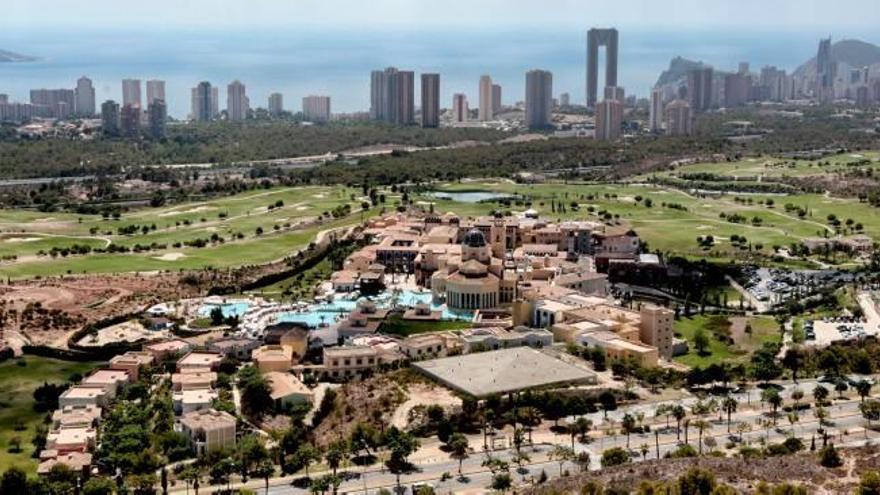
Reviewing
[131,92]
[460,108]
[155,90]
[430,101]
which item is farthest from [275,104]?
[430,101]

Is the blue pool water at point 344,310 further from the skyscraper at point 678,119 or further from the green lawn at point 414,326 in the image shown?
the skyscraper at point 678,119

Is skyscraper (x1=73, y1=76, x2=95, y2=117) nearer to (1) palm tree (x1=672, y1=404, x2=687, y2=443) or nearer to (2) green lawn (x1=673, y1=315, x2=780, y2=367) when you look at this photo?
(2) green lawn (x1=673, y1=315, x2=780, y2=367)

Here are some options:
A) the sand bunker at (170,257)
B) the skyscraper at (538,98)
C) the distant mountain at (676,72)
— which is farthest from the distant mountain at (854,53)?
the sand bunker at (170,257)

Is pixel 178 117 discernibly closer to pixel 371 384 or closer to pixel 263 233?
pixel 263 233

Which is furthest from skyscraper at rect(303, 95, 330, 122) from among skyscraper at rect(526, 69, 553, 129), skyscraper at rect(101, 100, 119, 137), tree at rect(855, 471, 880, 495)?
tree at rect(855, 471, 880, 495)

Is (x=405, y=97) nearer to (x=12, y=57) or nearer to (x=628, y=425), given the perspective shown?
(x=628, y=425)

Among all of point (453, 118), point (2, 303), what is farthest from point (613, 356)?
point (453, 118)
